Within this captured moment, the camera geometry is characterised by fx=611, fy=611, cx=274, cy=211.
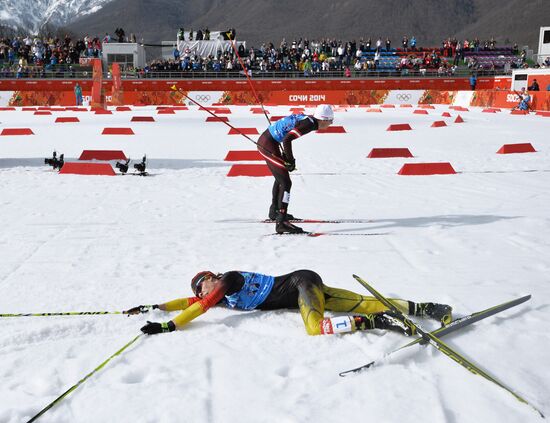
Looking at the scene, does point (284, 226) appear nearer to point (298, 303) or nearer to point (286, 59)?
point (298, 303)

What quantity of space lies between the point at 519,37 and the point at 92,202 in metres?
103

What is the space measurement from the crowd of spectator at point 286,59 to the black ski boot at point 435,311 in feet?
106

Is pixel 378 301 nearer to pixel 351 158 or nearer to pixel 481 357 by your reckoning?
pixel 481 357

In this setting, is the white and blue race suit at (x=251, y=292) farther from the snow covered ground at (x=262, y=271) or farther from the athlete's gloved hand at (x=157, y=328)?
the athlete's gloved hand at (x=157, y=328)

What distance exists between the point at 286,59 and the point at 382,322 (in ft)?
123

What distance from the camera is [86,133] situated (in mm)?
18703

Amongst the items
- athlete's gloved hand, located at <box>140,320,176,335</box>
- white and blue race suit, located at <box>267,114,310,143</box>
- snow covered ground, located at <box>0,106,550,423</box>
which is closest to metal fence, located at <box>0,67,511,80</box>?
snow covered ground, located at <box>0,106,550,423</box>

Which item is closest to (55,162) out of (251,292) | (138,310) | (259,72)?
(138,310)

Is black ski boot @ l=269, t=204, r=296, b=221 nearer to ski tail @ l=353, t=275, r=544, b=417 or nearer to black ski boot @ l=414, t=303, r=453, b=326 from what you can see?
black ski boot @ l=414, t=303, r=453, b=326

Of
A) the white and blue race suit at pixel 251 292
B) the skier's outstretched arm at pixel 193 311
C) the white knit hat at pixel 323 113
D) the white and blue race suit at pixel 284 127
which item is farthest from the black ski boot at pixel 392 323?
the white and blue race suit at pixel 284 127

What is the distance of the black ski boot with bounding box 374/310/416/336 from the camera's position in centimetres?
398

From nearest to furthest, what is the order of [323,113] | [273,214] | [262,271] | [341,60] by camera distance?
[262,271], [323,113], [273,214], [341,60]

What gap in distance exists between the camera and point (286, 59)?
40125 millimetres

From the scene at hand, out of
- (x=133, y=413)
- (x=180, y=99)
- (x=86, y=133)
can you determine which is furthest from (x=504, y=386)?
(x=180, y=99)
